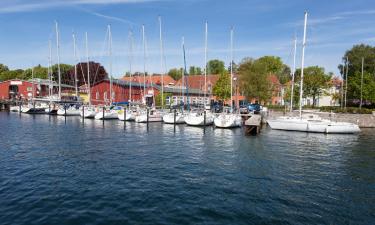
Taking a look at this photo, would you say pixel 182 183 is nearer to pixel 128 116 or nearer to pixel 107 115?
pixel 128 116

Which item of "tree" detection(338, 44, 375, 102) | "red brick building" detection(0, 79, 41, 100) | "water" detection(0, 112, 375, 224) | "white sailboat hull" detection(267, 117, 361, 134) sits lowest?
"water" detection(0, 112, 375, 224)

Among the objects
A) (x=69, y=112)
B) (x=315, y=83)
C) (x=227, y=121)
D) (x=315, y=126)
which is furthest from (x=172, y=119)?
(x=315, y=83)

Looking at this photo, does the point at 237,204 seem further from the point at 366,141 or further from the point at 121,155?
the point at 366,141

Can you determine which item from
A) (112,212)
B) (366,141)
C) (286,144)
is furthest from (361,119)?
(112,212)

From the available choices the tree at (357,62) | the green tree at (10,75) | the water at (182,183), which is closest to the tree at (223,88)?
the tree at (357,62)

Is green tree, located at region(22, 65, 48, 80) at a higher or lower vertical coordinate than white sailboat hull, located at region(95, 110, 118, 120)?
higher

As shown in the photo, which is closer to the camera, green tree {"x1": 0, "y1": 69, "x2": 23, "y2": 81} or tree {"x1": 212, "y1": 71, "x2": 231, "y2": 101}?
tree {"x1": 212, "y1": 71, "x2": 231, "y2": 101}

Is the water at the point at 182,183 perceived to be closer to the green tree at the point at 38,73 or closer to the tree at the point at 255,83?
the tree at the point at 255,83

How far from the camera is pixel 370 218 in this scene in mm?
13484

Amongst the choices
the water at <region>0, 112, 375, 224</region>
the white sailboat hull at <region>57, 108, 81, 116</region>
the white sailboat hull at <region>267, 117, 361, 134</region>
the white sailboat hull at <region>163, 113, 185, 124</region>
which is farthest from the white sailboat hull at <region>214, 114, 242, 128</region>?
the white sailboat hull at <region>57, 108, 81, 116</region>

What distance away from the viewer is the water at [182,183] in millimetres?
13312

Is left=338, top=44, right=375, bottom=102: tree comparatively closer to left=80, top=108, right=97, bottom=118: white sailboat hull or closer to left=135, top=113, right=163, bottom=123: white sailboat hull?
left=135, top=113, right=163, bottom=123: white sailboat hull

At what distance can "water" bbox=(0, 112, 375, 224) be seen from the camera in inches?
524

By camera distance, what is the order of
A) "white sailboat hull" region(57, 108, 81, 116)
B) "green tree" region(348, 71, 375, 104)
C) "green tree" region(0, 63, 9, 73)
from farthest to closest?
"green tree" region(0, 63, 9, 73) < "green tree" region(348, 71, 375, 104) < "white sailboat hull" region(57, 108, 81, 116)
